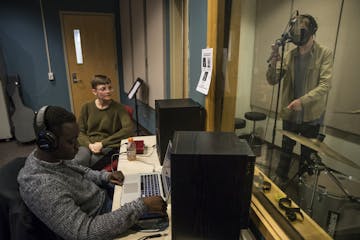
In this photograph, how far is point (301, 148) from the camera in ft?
5.72

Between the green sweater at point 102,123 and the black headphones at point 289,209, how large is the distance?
1566mm

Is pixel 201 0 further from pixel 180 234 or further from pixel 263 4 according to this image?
pixel 180 234

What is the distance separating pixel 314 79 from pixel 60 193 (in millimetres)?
1910

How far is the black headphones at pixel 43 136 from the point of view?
38.9 inches

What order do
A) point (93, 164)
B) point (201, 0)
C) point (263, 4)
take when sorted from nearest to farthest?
point (201, 0) < point (93, 164) < point (263, 4)

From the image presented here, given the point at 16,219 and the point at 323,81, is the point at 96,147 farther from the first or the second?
the point at 323,81

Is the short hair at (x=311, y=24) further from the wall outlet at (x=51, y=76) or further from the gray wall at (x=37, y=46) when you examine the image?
the wall outlet at (x=51, y=76)

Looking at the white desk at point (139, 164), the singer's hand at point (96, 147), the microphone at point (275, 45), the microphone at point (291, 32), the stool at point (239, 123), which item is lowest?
the singer's hand at point (96, 147)

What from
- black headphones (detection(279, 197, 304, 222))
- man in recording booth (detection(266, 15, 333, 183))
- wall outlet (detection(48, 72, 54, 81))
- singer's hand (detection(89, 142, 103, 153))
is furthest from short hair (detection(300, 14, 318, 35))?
A: wall outlet (detection(48, 72, 54, 81))

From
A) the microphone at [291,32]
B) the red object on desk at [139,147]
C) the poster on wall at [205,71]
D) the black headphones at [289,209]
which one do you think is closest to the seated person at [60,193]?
the black headphones at [289,209]

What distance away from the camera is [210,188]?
92 cm

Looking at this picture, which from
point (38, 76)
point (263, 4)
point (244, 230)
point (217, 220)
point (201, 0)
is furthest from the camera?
point (38, 76)

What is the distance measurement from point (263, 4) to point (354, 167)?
173cm

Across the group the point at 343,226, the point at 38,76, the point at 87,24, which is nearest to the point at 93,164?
the point at 343,226
